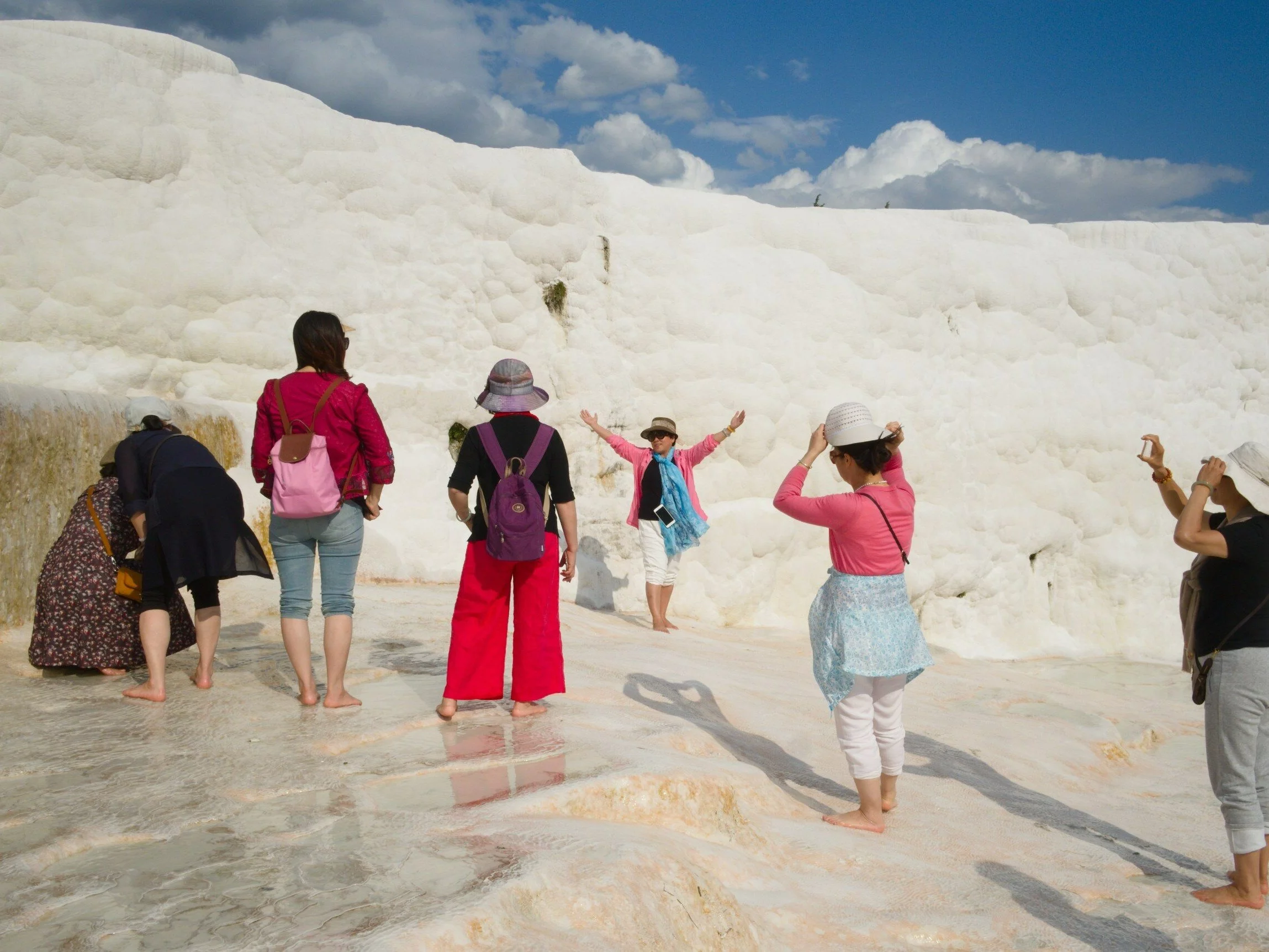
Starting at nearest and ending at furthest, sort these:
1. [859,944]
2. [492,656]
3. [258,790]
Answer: [859,944] < [258,790] < [492,656]

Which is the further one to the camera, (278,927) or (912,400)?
(912,400)

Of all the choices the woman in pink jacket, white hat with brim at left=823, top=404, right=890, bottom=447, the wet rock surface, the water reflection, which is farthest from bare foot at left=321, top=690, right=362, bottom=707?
the woman in pink jacket

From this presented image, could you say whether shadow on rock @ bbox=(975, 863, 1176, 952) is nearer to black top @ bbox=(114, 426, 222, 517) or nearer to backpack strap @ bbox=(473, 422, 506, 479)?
backpack strap @ bbox=(473, 422, 506, 479)

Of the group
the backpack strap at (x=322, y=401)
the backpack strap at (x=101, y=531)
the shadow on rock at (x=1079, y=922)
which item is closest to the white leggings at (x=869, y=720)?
the shadow on rock at (x=1079, y=922)

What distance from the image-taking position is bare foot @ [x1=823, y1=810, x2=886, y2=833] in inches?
149

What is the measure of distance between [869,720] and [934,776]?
1393mm

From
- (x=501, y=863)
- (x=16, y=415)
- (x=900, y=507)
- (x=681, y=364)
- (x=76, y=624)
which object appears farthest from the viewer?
(x=681, y=364)

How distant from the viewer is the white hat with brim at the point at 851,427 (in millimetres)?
3688

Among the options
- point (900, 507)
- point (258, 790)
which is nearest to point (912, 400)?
point (900, 507)

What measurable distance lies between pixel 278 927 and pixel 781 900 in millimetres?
1420

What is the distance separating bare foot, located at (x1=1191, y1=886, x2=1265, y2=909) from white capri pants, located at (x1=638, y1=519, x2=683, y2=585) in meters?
4.87

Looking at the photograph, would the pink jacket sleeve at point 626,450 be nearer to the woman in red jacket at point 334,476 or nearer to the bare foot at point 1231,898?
the woman in red jacket at point 334,476

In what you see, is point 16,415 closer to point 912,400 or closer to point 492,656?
point 492,656

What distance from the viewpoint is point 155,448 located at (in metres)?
4.36
